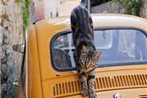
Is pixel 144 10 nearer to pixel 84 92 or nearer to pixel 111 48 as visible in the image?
pixel 111 48

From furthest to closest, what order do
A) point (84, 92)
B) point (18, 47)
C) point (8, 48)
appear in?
point (8, 48) → point (18, 47) → point (84, 92)

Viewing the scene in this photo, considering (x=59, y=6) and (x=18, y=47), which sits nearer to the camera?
(x=18, y=47)

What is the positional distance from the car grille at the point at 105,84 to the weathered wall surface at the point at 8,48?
309cm

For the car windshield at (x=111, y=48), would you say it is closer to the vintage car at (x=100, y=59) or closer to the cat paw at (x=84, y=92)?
the vintage car at (x=100, y=59)

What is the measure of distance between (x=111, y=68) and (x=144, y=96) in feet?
1.85

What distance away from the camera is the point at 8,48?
855 centimetres

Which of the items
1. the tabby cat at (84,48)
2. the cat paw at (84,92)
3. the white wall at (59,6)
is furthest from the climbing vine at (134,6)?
the white wall at (59,6)

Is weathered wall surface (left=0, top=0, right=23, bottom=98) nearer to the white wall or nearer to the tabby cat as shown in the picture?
the tabby cat

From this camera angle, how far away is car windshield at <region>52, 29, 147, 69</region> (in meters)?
5.16

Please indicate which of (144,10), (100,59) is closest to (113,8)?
(144,10)

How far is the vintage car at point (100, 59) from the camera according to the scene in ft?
15.5

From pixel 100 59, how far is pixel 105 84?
0.48 metres

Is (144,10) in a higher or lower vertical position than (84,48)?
higher

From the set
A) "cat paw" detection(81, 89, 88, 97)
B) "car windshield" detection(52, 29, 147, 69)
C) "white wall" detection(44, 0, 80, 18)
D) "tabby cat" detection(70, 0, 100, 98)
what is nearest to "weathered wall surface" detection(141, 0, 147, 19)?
"car windshield" detection(52, 29, 147, 69)
